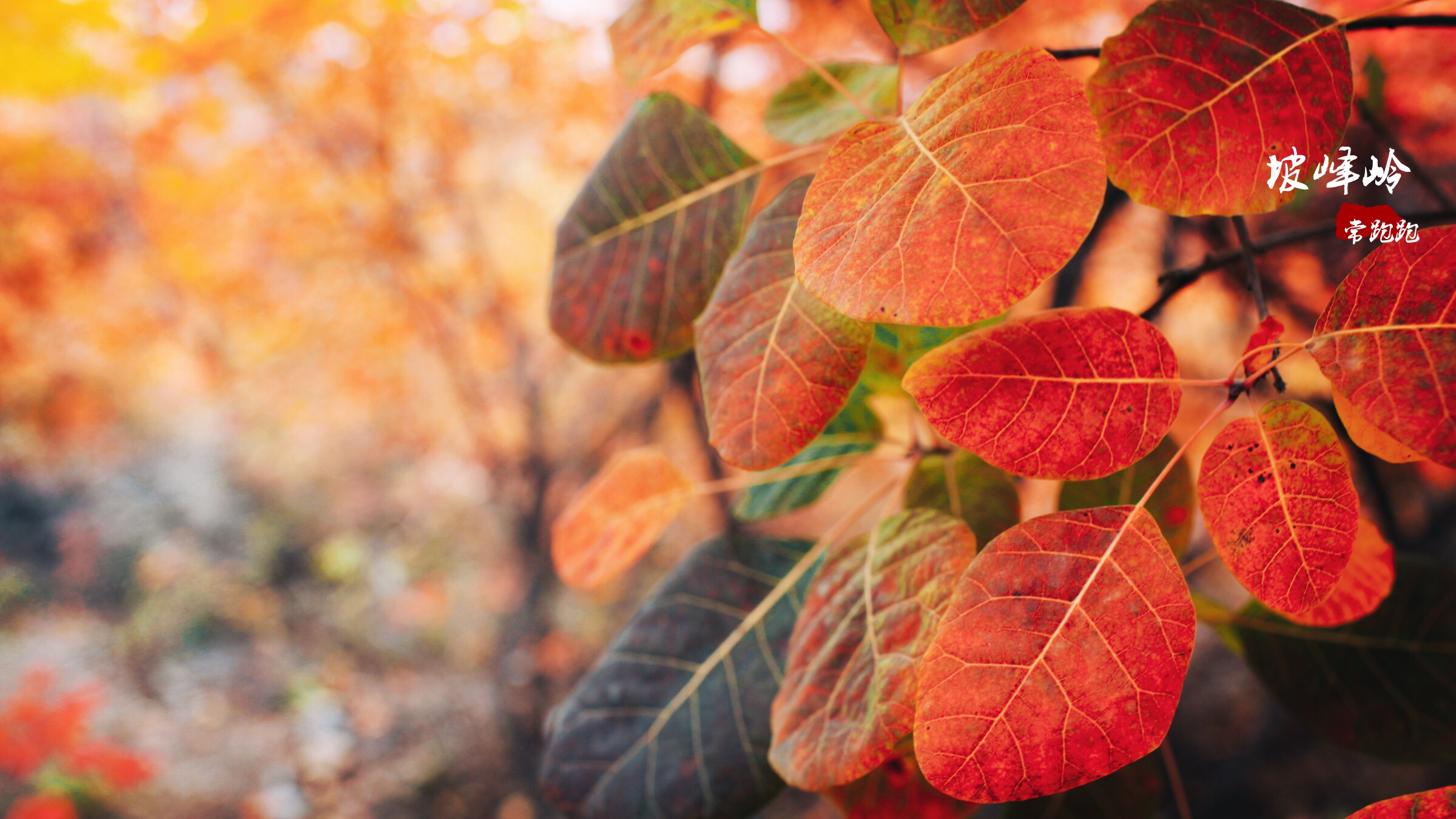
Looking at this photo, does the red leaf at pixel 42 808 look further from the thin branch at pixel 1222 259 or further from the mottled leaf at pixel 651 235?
the thin branch at pixel 1222 259

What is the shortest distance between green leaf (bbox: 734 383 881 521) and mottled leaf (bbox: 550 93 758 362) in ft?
0.46

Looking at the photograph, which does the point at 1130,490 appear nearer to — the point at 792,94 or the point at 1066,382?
the point at 1066,382

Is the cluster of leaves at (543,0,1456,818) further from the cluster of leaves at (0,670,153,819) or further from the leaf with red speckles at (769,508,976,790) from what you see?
the cluster of leaves at (0,670,153,819)

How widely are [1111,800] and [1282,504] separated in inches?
12.0

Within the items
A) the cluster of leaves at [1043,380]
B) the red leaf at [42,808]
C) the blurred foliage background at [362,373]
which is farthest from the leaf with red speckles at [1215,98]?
the red leaf at [42,808]

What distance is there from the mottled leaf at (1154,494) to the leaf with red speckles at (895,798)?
0.57 ft

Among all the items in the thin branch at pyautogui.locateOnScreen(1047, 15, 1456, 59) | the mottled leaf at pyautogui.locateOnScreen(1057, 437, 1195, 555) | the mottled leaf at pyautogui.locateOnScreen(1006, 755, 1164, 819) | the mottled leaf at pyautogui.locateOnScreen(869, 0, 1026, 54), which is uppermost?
the mottled leaf at pyautogui.locateOnScreen(869, 0, 1026, 54)

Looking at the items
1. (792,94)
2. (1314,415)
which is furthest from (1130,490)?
(792,94)

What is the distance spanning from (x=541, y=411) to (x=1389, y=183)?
2.37 metres

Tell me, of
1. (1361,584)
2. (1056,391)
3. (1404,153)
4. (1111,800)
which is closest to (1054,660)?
(1056,391)

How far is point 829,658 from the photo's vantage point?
32 centimetres

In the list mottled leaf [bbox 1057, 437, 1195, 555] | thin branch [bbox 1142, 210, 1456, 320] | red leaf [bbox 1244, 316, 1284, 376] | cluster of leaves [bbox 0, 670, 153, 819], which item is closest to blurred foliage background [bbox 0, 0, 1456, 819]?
cluster of leaves [bbox 0, 670, 153, 819]

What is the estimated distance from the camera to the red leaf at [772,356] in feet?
0.88

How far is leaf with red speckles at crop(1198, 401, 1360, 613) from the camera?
218 mm
